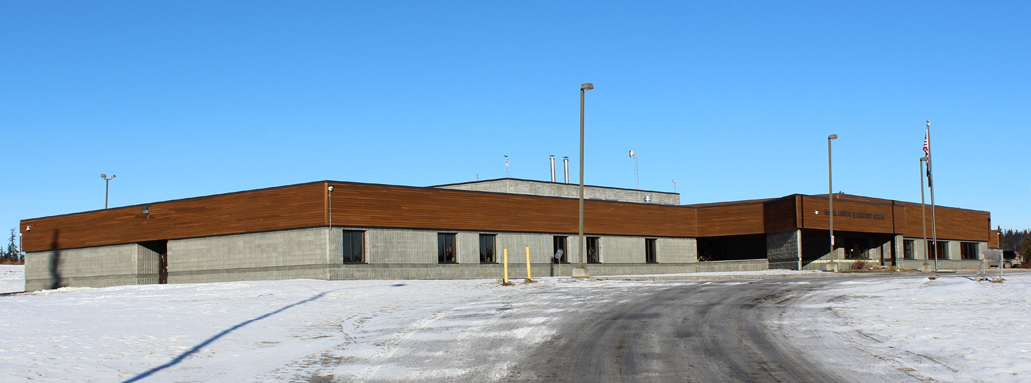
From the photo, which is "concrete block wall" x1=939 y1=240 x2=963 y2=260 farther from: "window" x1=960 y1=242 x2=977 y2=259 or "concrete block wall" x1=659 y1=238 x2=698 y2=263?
"concrete block wall" x1=659 y1=238 x2=698 y2=263

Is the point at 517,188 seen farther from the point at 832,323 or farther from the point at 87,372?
the point at 87,372

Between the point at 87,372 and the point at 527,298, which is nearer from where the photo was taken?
the point at 87,372

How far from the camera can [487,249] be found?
134 feet

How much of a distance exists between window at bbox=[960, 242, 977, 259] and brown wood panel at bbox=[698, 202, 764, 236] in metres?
24.7

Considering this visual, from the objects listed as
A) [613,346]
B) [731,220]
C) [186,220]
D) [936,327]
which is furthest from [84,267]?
[936,327]

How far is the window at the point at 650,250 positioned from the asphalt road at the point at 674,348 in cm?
3084

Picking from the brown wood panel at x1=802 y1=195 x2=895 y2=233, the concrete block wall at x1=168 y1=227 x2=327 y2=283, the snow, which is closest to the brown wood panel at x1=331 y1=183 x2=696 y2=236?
the concrete block wall at x1=168 y1=227 x2=327 y2=283

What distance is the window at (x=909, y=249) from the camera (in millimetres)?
57500

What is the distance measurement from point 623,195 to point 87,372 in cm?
5002

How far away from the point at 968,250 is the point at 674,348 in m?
63.9

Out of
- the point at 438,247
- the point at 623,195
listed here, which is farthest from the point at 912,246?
the point at 438,247

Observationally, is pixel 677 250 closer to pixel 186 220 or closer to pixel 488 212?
pixel 488 212

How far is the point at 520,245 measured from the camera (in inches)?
1656

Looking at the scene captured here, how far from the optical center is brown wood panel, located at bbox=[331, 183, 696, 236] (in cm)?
3581
